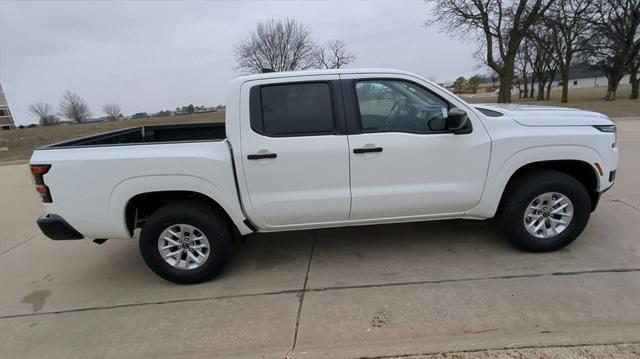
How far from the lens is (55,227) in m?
3.29

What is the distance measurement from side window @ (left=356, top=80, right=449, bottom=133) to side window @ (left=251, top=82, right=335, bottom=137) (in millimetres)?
318

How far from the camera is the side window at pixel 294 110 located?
130 inches

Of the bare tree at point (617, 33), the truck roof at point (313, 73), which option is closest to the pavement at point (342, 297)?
the truck roof at point (313, 73)

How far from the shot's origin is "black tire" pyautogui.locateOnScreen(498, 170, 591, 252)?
3488 mm

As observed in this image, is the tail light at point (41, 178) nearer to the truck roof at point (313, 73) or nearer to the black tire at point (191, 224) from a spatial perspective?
the black tire at point (191, 224)

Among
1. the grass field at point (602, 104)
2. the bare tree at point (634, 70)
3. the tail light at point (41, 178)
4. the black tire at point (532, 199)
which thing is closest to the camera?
the tail light at point (41, 178)

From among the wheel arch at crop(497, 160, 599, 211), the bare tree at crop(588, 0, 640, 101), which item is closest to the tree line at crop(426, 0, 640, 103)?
the bare tree at crop(588, 0, 640, 101)

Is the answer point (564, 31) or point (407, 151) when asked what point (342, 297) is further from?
point (564, 31)

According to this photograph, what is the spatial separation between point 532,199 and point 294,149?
2228 millimetres

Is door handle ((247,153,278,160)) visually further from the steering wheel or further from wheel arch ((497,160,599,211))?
wheel arch ((497,160,599,211))

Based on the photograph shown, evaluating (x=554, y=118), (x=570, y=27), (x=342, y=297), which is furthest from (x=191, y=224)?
(x=570, y=27)

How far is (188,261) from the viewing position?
3502 millimetres

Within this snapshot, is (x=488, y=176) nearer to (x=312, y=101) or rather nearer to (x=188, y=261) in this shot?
(x=312, y=101)

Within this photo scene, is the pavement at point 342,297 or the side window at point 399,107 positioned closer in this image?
the pavement at point 342,297
